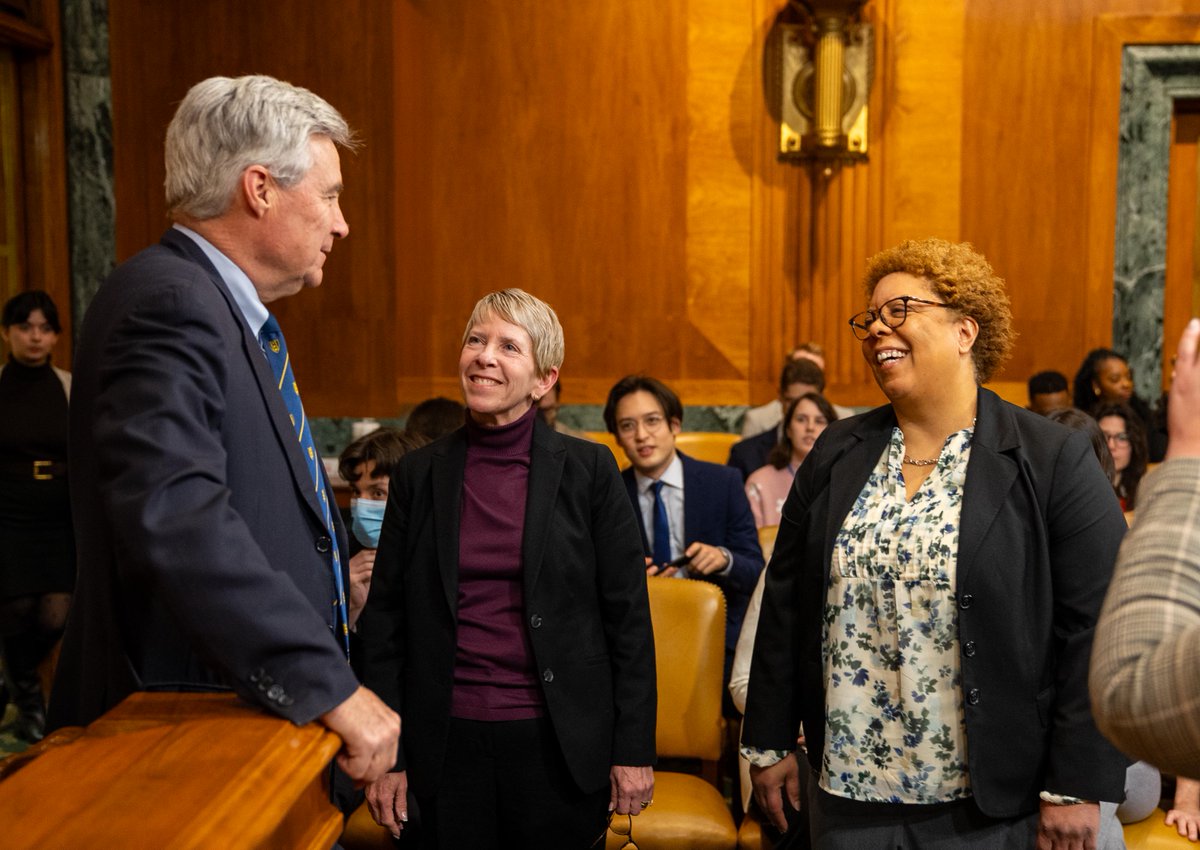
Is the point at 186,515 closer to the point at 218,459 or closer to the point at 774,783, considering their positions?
the point at 218,459

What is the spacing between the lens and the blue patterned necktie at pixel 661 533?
13.3ft

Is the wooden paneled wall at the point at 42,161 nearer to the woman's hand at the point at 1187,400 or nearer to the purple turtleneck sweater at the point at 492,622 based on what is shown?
the purple turtleneck sweater at the point at 492,622

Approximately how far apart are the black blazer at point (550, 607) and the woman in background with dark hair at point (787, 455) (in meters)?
2.31

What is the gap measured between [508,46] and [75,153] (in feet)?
7.84

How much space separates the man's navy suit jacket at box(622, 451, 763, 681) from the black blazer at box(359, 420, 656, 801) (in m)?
1.36

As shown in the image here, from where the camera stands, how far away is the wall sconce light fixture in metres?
6.39

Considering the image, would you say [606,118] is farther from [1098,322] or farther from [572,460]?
[572,460]

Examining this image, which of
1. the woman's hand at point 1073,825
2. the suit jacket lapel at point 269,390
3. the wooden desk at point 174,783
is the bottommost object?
the woman's hand at point 1073,825

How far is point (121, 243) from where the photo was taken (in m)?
6.56

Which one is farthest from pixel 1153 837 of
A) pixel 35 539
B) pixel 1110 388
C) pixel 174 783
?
pixel 35 539

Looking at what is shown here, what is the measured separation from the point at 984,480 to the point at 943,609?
0.24 metres

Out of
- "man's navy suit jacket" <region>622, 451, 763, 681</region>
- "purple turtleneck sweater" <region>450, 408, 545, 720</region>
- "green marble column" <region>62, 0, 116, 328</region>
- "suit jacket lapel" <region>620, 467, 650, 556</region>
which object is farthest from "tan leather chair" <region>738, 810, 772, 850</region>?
"green marble column" <region>62, 0, 116, 328</region>

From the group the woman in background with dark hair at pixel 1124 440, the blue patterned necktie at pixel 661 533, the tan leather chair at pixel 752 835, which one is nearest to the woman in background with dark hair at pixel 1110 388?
the woman in background with dark hair at pixel 1124 440

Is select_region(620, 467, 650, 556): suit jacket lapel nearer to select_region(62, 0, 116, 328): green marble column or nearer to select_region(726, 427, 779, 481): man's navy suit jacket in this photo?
select_region(726, 427, 779, 481): man's navy suit jacket
